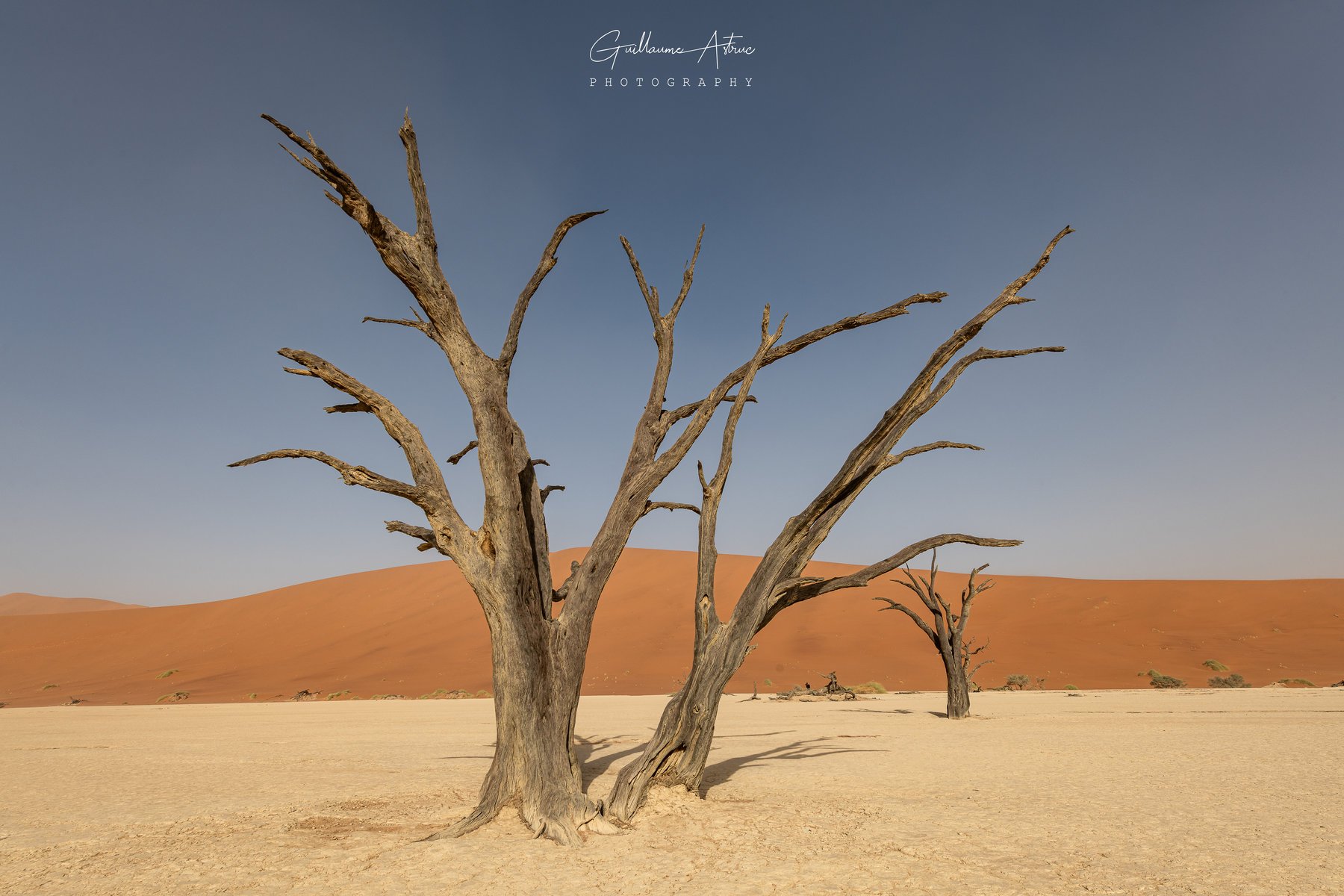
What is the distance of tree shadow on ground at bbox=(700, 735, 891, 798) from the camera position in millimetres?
8352

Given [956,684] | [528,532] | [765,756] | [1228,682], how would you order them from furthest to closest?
[1228,682]
[956,684]
[765,756]
[528,532]

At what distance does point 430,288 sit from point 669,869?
4828mm

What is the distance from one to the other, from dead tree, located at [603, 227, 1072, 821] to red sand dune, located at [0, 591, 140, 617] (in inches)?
6707

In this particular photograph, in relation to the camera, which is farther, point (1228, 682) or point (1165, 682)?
point (1165, 682)

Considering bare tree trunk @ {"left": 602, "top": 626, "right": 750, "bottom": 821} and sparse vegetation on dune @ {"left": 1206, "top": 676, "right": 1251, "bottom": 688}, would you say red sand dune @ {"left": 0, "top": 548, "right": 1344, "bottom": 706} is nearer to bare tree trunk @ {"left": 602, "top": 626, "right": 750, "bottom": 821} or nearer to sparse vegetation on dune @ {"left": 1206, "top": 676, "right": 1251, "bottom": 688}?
sparse vegetation on dune @ {"left": 1206, "top": 676, "right": 1251, "bottom": 688}

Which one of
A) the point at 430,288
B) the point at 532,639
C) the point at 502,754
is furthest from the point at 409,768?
the point at 430,288

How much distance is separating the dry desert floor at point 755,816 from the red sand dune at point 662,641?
1929 cm

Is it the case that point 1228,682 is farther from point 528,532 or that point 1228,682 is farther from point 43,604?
point 43,604

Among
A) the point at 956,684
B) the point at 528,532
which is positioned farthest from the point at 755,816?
the point at 956,684

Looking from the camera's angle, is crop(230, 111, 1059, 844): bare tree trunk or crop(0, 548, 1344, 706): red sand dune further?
crop(0, 548, 1344, 706): red sand dune

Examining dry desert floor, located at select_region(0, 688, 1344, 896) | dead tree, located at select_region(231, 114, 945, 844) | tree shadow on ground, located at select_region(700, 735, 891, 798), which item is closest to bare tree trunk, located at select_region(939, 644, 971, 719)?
dry desert floor, located at select_region(0, 688, 1344, 896)

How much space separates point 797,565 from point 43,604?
195464 millimetres

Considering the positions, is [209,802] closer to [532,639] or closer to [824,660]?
[532,639]

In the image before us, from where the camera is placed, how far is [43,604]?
14588 cm
